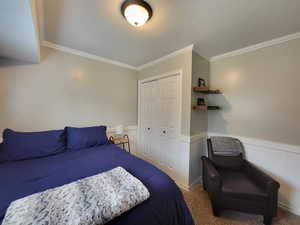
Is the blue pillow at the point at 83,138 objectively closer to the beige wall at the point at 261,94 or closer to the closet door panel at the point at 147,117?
the closet door panel at the point at 147,117

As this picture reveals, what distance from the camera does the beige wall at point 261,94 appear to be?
1.69m

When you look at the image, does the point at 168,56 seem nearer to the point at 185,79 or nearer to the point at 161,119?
the point at 185,79

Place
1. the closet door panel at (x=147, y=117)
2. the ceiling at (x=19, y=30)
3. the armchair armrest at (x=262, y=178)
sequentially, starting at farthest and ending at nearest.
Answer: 1. the closet door panel at (x=147, y=117)
2. the armchair armrest at (x=262, y=178)
3. the ceiling at (x=19, y=30)

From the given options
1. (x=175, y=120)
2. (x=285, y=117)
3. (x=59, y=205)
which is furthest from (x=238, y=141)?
(x=59, y=205)

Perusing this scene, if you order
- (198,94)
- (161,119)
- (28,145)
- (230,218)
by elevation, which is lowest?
(230,218)

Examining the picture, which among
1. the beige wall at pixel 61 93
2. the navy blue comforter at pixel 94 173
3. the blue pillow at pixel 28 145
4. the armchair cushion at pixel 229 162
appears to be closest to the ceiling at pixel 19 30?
the beige wall at pixel 61 93

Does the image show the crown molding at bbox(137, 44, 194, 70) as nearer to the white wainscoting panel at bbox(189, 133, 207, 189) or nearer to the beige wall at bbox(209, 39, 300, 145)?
the beige wall at bbox(209, 39, 300, 145)

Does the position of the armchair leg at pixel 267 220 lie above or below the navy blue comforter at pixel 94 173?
below

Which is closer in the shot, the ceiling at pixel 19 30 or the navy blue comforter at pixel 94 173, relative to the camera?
the navy blue comforter at pixel 94 173

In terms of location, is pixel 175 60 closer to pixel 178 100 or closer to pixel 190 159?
pixel 178 100

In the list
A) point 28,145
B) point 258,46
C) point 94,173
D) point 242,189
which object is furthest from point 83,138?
point 258,46

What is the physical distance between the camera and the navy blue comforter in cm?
83

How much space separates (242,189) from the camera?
1.48 metres

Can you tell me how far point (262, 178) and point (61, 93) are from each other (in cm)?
323
